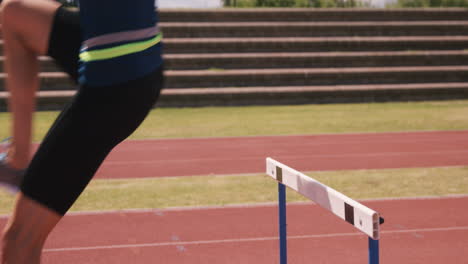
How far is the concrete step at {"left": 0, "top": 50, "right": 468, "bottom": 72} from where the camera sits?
759 inches

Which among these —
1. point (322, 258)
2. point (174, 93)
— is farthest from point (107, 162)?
point (174, 93)

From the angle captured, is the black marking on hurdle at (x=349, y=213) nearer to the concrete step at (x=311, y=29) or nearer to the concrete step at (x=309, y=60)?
the concrete step at (x=309, y=60)

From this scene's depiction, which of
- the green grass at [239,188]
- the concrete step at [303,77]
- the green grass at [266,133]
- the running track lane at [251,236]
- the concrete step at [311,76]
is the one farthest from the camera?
the concrete step at [311,76]

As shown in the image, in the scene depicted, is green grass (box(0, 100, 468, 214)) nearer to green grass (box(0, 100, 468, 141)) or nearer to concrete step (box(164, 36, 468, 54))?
green grass (box(0, 100, 468, 141))

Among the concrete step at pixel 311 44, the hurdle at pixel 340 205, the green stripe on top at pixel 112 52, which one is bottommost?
the concrete step at pixel 311 44

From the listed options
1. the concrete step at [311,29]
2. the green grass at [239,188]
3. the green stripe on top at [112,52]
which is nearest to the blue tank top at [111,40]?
the green stripe on top at [112,52]

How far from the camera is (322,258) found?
409cm

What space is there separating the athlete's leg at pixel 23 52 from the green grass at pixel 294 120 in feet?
31.1

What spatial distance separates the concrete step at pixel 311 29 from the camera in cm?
2046

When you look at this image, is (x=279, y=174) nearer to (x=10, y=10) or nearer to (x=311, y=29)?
(x=10, y=10)

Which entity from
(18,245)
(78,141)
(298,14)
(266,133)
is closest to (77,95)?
(78,141)

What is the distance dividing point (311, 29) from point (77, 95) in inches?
793

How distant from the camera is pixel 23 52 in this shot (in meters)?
1.39

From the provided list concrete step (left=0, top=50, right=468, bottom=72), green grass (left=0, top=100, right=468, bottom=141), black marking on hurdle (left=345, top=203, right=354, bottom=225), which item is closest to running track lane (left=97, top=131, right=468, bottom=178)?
green grass (left=0, top=100, right=468, bottom=141)
